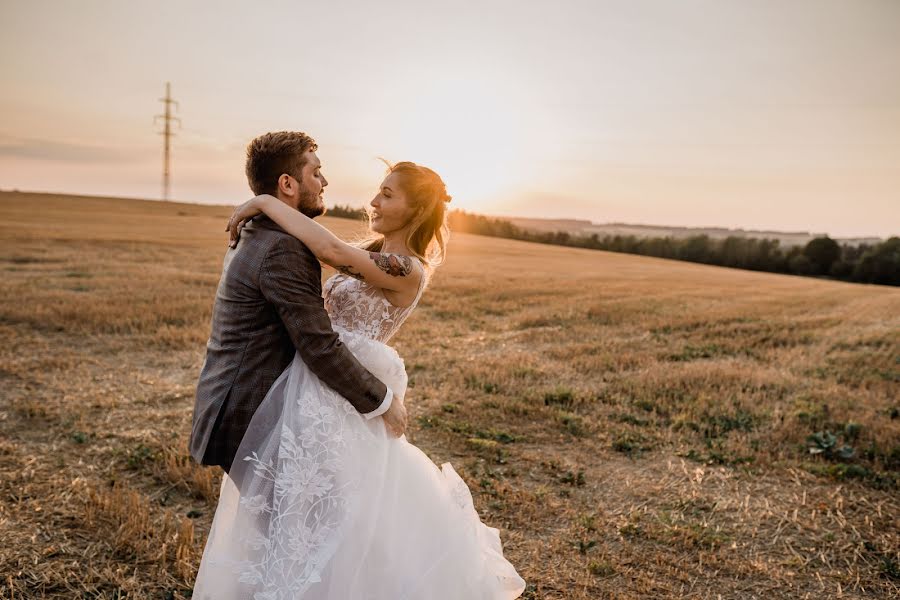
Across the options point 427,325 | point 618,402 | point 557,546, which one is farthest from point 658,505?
point 427,325

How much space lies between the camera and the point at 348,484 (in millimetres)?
3059

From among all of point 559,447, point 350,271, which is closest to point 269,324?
point 350,271

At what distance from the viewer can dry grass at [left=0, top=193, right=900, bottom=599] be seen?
4.79 m

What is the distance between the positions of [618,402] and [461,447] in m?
3.09

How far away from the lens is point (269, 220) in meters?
3.00

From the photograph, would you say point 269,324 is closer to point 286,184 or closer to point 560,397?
point 286,184

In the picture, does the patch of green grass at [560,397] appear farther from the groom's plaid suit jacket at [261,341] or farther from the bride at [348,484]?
the groom's plaid suit jacket at [261,341]

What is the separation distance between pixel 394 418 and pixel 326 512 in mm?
589

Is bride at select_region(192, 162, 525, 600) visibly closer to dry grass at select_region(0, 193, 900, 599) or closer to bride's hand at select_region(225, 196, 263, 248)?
bride's hand at select_region(225, 196, 263, 248)

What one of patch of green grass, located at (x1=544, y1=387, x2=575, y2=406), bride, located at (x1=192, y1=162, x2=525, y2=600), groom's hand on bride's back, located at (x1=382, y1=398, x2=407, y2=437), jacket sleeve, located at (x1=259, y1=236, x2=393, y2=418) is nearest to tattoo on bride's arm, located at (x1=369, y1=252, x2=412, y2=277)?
bride, located at (x1=192, y1=162, x2=525, y2=600)

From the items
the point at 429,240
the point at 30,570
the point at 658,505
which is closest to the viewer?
the point at 429,240

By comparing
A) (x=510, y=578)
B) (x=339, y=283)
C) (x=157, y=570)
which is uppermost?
(x=339, y=283)

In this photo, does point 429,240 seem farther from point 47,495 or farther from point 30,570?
point 47,495

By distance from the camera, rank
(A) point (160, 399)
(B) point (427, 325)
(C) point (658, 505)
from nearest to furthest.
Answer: (C) point (658, 505) < (A) point (160, 399) < (B) point (427, 325)
